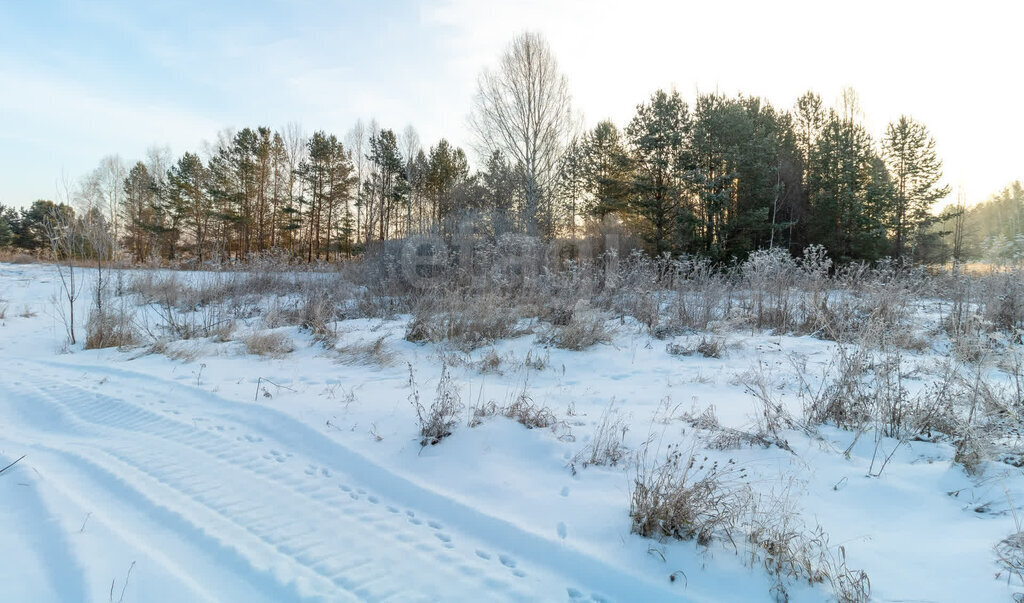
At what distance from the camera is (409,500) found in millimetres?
2291

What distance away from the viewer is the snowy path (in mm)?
1686

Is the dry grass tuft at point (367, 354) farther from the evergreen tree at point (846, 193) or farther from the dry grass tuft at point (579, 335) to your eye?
the evergreen tree at point (846, 193)

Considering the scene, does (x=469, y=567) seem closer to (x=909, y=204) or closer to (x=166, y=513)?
(x=166, y=513)

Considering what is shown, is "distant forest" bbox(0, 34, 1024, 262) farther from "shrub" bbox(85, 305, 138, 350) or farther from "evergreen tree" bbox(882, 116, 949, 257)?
"shrub" bbox(85, 305, 138, 350)

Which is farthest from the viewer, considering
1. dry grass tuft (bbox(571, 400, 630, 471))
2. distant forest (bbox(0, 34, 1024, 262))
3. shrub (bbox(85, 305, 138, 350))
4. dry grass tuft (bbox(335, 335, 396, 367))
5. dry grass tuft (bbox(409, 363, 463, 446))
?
distant forest (bbox(0, 34, 1024, 262))

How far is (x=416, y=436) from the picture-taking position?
2916mm

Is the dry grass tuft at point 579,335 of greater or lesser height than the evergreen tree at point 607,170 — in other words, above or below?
below

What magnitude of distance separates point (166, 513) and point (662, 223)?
19884mm

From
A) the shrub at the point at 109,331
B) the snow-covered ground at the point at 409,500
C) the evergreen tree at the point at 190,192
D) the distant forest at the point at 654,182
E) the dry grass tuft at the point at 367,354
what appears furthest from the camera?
the evergreen tree at the point at 190,192

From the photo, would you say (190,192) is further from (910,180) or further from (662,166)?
(910,180)

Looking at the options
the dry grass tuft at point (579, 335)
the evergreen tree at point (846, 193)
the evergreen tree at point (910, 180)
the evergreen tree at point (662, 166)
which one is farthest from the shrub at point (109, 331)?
the evergreen tree at point (910, 180)

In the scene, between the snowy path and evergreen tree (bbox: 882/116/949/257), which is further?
evergreen tree (bbox: 882/116/949/257)

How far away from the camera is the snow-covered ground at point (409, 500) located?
5.43 ft

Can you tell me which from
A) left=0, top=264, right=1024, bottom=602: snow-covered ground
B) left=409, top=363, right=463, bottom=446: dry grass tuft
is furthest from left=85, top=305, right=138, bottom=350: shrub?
left=409, top=363, right=463, bottom=446: dry grass tuft
